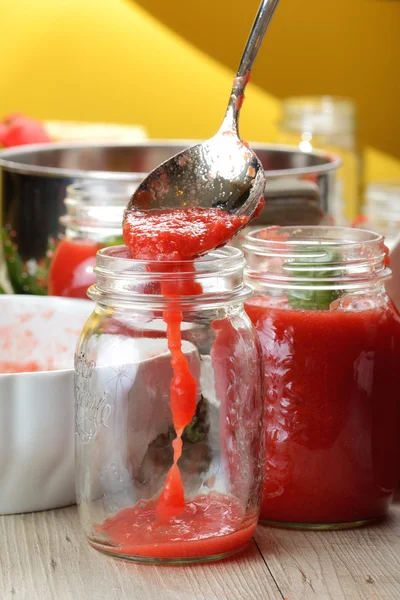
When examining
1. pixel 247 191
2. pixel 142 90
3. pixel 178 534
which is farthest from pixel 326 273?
pixel 142 90

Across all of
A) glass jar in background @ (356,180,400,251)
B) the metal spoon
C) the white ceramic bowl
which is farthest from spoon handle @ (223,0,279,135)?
glass jar in background @ (356,180,400,251)

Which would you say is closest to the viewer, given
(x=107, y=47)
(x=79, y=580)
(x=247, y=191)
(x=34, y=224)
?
(x=79, y=580)

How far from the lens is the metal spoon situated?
0.83 m

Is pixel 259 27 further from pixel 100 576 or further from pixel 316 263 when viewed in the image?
pixel 100 576

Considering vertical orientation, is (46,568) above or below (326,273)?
below

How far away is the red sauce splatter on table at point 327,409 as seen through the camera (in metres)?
0.79

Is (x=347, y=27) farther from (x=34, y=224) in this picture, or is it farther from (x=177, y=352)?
(x=177, y=352)

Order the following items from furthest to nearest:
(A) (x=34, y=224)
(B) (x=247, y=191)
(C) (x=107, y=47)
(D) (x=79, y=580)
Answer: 1. (C) (x=107, y=47)
2. (A) (x=34, y=224)
3. (B) (x=247, y=191)
4. (D) (x=79, y=580)

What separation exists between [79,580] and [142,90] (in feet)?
6.76

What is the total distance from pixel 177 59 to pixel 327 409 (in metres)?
1.98

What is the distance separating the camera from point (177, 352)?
→ 0.76 metres

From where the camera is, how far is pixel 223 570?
735mm

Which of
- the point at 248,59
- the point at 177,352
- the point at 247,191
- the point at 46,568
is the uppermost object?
the point at 248,59

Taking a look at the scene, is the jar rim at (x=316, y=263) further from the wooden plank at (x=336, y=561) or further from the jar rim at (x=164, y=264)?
the wooden plank at (x=336, y=561)
